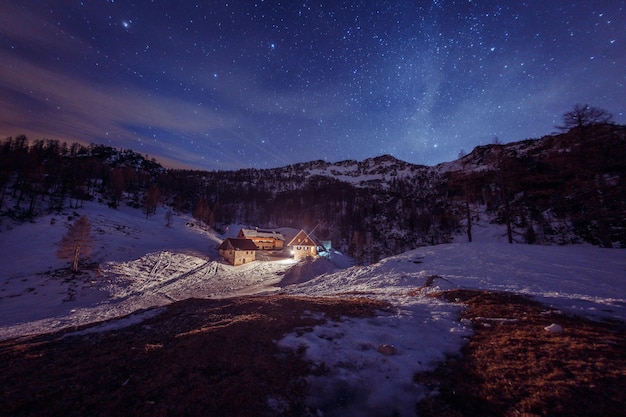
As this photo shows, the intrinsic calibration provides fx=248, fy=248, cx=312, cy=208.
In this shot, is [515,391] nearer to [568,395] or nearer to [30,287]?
[568,395]

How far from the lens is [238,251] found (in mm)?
54531

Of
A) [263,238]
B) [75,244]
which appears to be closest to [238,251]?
[263,238]

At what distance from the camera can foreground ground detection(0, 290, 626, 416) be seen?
4.69 metres

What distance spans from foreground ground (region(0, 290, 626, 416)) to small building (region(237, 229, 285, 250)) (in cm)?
6445

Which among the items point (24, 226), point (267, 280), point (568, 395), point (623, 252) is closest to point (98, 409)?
point (568, 395)

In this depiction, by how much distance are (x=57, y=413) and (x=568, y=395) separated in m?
9.43

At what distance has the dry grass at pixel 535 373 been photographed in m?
4.41

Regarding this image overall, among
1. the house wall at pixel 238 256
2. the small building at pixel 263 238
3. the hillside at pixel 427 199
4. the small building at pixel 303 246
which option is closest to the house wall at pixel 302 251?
the small building at pixel 303 246

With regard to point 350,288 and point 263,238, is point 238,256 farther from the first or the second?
point 350,288

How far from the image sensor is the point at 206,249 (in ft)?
219

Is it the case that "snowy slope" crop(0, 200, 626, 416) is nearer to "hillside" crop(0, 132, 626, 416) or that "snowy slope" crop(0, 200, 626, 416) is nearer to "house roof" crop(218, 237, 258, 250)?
"hillside" crop(0, 132, 626, 416)

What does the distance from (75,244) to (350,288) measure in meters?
42.1

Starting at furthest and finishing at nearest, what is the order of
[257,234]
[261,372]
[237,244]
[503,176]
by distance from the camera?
[257,234]
[237,244]
[503,176]
[261,372]

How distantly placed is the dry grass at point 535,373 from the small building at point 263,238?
68910 mm
